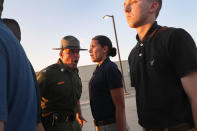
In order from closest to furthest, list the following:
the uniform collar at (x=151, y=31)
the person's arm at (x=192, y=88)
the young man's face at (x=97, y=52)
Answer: the person's arm at (x=192, y=88), the uniform collar at (x=151, y=31), the young man's face at (x=97, y=52)

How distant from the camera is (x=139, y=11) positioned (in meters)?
1.75

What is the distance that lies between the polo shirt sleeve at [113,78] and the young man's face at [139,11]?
3.42 feet

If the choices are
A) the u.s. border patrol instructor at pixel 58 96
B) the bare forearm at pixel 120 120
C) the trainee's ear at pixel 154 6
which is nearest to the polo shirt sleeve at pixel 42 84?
the u.s. border patrol instructor at pixel 58 96

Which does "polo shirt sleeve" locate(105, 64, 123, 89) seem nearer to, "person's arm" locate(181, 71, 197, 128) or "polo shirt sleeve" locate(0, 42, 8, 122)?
"person's arm" locate(181, 71, 197, 128)

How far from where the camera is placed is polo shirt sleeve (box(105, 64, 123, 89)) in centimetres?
261

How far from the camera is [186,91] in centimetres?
135

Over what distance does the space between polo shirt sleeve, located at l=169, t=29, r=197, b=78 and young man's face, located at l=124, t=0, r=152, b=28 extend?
0.41 meters

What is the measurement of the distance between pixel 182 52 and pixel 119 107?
1.44 metres

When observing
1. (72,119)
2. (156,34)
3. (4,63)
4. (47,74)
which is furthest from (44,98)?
(4,63)

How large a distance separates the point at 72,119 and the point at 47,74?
871 millimetres

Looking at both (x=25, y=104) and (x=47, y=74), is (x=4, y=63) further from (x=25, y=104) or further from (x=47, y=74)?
(x=47, y=74)

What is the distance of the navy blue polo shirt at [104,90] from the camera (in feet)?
8.64

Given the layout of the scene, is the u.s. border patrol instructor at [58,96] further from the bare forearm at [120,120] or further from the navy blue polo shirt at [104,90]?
the bare forearm at [120,120]

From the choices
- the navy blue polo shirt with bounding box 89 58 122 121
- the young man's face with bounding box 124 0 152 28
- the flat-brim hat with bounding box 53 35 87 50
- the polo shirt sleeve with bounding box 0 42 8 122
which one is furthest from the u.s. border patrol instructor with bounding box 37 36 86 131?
the polo shirt sleeve with bounding box 0 42 8 122
